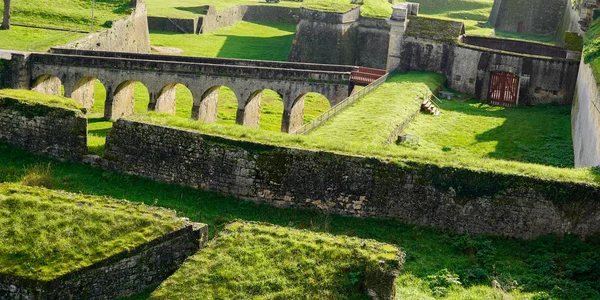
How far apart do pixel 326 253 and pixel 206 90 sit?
24.5m

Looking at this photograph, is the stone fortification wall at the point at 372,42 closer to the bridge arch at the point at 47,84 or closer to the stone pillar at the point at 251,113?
the stone pillar at the point at 251,113

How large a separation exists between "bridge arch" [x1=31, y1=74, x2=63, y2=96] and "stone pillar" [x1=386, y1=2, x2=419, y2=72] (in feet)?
50.6

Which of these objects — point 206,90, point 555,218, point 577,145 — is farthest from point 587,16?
point 555,218

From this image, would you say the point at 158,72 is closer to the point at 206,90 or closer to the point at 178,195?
Result: the point at 206,90

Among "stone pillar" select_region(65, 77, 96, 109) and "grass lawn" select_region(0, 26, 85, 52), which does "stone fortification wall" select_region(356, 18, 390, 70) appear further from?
"stone pillar" select_region(65, 77, 96, 109)

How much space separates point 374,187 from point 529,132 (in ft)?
42.0

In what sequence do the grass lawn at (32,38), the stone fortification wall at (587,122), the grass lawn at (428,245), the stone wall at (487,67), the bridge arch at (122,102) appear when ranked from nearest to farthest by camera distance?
the grass lawn at (428,245)
the stone fortification wall at (587,122)
the stone wall at (487,67)
the bridge arch at (122,102)
the grass lawn at (32,38)

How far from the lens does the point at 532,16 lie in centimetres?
6203

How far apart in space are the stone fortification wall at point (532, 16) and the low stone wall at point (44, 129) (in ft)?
132

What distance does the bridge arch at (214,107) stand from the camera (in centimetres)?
4069

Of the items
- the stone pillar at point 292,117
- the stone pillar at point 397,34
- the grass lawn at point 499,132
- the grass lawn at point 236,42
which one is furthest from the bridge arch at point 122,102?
the grass lawn at point 499,132

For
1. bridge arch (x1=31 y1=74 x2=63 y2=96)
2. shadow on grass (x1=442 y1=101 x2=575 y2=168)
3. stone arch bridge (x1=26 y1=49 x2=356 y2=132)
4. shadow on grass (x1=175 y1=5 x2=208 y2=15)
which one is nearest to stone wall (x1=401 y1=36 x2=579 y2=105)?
shadow on grass (x1=442 y1=101 x2=575 y2=168)

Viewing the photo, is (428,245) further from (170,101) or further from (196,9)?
(196,9)

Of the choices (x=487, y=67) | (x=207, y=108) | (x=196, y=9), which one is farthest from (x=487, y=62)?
(x=196, y=9)
